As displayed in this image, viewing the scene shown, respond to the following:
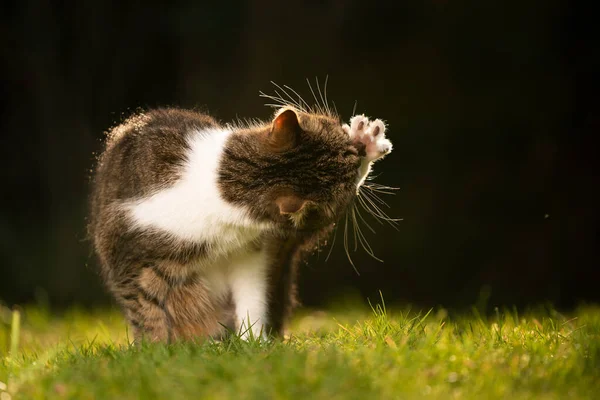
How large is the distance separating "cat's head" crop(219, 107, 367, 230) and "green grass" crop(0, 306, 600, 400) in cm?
53

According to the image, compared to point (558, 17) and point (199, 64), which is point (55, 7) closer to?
point (199, 64)

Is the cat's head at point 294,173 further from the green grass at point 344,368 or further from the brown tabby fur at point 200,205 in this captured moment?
the green grass at point 344,368

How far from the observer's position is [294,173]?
2.83 meters

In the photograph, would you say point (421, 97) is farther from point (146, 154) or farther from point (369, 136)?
point (146, 154)

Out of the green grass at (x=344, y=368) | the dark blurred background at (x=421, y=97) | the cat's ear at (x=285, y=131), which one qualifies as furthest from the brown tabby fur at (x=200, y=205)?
the dark blurred background at (x=421, y=97)

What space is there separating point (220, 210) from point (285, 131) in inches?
17.6

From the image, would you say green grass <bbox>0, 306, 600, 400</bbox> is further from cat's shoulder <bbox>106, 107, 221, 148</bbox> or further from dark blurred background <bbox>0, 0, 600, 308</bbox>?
dark blurred background <bbox>0, 0, 600, 308</bbox>

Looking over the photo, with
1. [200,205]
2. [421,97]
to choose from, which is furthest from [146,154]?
[421,97]

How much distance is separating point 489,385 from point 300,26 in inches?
157

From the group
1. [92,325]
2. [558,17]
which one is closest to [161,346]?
[92,325]

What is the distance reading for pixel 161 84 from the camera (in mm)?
5543

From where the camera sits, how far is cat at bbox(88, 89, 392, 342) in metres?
2.85

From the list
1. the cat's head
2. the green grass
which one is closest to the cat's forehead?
the cat's head

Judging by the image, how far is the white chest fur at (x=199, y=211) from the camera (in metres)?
2.92
